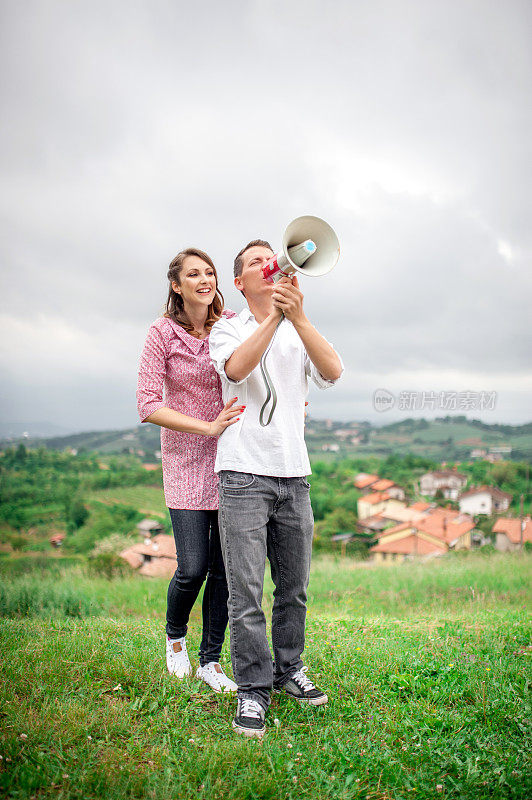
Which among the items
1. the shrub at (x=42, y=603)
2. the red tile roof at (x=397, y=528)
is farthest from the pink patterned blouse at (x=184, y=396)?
the red tile roof at (x=397, y=528)

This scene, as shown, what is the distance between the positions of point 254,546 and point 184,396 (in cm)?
95

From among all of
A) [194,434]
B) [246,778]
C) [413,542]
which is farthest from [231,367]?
[413,542]

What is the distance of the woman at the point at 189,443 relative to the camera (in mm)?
3033

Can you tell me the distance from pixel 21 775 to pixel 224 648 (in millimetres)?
1732

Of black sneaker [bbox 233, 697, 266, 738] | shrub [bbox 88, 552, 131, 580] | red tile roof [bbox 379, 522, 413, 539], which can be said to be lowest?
red tile roof [bbox 379, 522, 413, 539]

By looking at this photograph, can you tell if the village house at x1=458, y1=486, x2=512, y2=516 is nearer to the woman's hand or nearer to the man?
the man

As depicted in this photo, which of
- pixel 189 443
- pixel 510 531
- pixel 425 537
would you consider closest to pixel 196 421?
pixel 189 443

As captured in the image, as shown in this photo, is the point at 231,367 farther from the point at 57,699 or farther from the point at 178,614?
the point at 57,699

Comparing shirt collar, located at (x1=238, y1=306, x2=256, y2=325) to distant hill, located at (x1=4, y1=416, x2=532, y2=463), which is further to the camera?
distant hill, located at (x1=4, y1=416, x2=532, y2=463)

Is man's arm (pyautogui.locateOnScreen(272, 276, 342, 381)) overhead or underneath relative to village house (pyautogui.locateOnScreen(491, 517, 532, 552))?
overhead

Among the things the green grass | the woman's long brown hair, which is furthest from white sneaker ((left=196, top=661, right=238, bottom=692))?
the green grass

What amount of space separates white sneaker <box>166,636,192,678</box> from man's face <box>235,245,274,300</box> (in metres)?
2.04

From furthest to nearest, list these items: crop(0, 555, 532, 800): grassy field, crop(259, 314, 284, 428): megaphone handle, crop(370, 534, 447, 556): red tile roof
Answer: crop(370, 534, 447, 556): red tile roof < crop(259, 314, 284, 428): megaphone handle < crop(0, 555, 532, 800): grassy field

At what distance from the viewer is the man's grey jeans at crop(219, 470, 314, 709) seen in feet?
8.75
